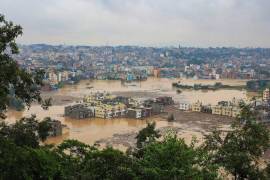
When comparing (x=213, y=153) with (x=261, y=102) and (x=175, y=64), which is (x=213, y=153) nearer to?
(x=261, y=102)

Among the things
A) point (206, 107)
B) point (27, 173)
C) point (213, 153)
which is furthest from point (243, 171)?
point (206, 107)

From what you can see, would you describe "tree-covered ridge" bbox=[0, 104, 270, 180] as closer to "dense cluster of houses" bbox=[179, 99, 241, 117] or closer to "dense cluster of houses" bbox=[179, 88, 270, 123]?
"dense cluster of houses" bbox=[179, 88, 270, 123]

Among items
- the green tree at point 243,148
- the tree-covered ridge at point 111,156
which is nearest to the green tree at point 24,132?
the tree-covered ridge at point 111,156

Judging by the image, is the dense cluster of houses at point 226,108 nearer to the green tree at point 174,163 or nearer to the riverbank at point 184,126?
the riverbank at point 184,126

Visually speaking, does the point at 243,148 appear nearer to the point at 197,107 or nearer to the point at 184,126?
the point at 184,126

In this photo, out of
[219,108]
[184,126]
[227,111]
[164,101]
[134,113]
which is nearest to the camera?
[184,126]

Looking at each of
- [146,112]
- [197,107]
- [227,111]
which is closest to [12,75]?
[146,112]

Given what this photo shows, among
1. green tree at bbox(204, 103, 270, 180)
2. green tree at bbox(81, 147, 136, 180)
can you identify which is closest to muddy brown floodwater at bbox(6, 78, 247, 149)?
green tree at bbox(204, 103, 270, 180)

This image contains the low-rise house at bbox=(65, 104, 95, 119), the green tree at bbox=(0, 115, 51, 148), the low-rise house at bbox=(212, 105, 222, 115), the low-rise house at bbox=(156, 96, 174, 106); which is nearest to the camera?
the green tree at bbox=(0, 115, 51, 148)
